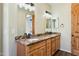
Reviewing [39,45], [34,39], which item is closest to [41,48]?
[39,45]

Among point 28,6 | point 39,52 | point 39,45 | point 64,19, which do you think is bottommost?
point 39,52

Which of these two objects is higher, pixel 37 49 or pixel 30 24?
pixel 30 24

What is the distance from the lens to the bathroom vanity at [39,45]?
1.69m

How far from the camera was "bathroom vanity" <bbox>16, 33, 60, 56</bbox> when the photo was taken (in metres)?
1.69

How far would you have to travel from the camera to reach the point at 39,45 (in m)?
1.74

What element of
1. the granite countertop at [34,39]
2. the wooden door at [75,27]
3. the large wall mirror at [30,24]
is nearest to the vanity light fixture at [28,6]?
the large wall mirror at [30,24]

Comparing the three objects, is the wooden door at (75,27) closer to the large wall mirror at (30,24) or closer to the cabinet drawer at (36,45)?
the cabinet drawer at (36,45)

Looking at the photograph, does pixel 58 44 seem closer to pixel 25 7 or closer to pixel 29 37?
pixel 29 37

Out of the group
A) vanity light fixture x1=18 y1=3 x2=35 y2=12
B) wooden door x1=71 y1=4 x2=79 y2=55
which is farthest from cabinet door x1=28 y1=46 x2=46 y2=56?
vanity light fixture x1=18 y1=3 x2=35 y2=12

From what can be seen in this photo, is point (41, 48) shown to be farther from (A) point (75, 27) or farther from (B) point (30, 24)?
(A) point (75, 27)

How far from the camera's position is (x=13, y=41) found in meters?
1.74

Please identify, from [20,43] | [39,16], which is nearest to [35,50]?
[20,43]

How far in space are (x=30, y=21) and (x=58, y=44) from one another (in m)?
0.56

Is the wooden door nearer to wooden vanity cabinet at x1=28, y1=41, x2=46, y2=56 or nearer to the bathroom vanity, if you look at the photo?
the bathroom vanity
